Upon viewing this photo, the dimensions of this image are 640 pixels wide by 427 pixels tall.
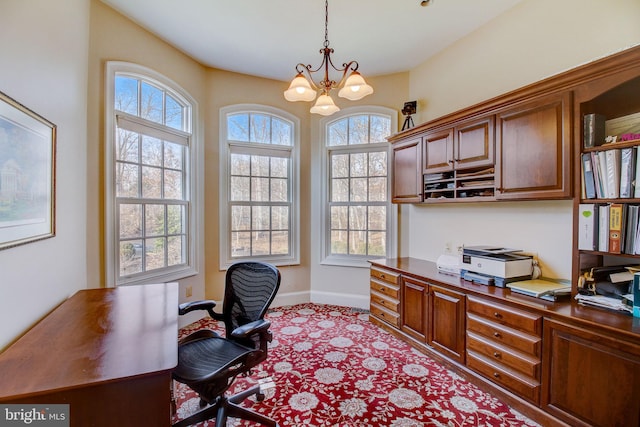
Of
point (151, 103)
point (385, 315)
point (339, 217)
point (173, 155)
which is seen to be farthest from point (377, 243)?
point (151, 103)

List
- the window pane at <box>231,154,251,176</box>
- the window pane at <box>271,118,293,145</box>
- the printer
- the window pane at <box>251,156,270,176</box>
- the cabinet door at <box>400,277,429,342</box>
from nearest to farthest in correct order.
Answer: the printer
the cabinet door at <box>400,277,429,342</box>
the window pane at <box>231,154,251,176</box>
the window pane at <box>251,156,270,176</box>
the window pane at <box>271,118,293,145</box>

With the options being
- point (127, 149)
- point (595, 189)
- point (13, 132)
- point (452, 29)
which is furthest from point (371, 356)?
point (452, 29)

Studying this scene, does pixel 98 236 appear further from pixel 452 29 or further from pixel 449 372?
pixel 452 29

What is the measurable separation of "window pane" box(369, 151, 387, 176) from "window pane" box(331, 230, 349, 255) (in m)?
0.92

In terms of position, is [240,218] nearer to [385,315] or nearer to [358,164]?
[358,164]

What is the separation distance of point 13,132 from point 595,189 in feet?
10.0

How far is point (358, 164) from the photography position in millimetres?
4020

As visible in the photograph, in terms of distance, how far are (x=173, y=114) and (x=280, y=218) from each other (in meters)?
1.81

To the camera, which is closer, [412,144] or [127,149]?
[127,149]

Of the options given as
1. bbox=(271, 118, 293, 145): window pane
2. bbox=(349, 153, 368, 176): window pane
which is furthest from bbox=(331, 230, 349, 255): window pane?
bbox=(271, 118, 293, 145): window pane

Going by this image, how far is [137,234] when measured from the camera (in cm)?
291

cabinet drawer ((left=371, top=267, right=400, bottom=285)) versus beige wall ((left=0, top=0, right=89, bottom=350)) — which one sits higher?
beige wall ((left=0, top=0, right=89, bottom=350))

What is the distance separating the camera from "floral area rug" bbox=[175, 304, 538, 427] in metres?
1.89

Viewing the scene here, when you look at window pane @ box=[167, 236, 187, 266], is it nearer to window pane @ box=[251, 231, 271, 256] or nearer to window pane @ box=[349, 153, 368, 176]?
window pane @ box=[251, 231, 271, 256]
